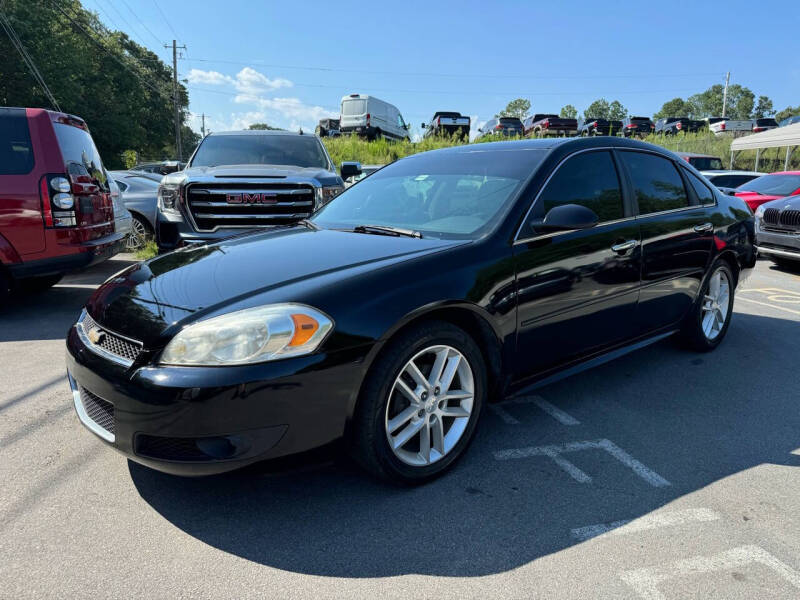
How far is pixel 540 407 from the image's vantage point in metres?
3.51

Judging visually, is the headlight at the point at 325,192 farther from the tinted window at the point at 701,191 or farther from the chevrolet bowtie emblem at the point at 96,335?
the chevrolet bowtie emblem at the point at 96,335

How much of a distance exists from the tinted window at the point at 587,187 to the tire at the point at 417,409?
96 centimetres

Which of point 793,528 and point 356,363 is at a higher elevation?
point 356,363

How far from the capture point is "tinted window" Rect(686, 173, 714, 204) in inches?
169

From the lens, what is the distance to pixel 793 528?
2.33 metres

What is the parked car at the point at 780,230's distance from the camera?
8.38 meters

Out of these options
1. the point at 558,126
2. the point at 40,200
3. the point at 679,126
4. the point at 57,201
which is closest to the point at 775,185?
the point at 57,201

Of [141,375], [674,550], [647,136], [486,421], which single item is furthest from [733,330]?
[647,136]

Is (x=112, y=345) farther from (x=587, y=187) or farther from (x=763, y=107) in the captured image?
(x=763, y=107)

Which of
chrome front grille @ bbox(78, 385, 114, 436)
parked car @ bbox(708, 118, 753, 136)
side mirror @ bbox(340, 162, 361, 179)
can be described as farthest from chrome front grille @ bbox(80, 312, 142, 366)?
parked car @ bbox(708, 118, 753, 136)

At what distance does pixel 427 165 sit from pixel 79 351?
2.34 meters

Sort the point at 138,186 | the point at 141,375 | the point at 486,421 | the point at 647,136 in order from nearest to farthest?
1. the point at 141,375
2. the point at 486,421
3. the point at 138,186
4. the point at 647,136

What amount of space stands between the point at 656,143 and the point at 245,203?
22117 mm

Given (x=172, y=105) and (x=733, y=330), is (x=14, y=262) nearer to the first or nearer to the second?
(x=733, y=330)
